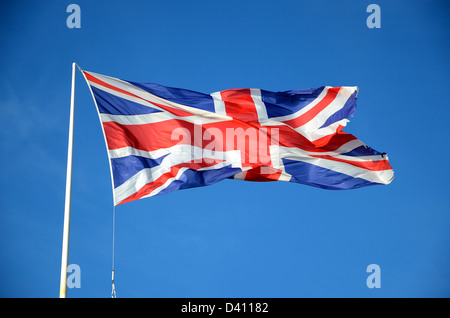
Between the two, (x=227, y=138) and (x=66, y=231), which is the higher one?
(x=227, y=138)

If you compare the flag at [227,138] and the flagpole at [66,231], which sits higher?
the flag at [227,138]

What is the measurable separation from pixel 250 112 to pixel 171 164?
3.92m

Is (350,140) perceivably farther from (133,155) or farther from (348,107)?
(133,155)

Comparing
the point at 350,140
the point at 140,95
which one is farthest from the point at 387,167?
the point at 140,95

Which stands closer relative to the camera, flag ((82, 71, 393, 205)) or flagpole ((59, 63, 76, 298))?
flagpole ((59, 63, 76, 298))

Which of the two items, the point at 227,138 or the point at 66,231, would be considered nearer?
the point at 66,231

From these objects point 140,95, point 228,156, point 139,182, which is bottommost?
point 139,182

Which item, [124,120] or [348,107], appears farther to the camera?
[348,107]

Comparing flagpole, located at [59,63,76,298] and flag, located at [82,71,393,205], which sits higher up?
flag, located at [82,71,393,205]

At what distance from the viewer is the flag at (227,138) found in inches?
671

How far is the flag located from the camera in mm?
17031

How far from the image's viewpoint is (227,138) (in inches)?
749

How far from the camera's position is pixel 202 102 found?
64.0ft

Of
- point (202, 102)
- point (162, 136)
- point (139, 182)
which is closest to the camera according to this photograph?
point (139, 182)
